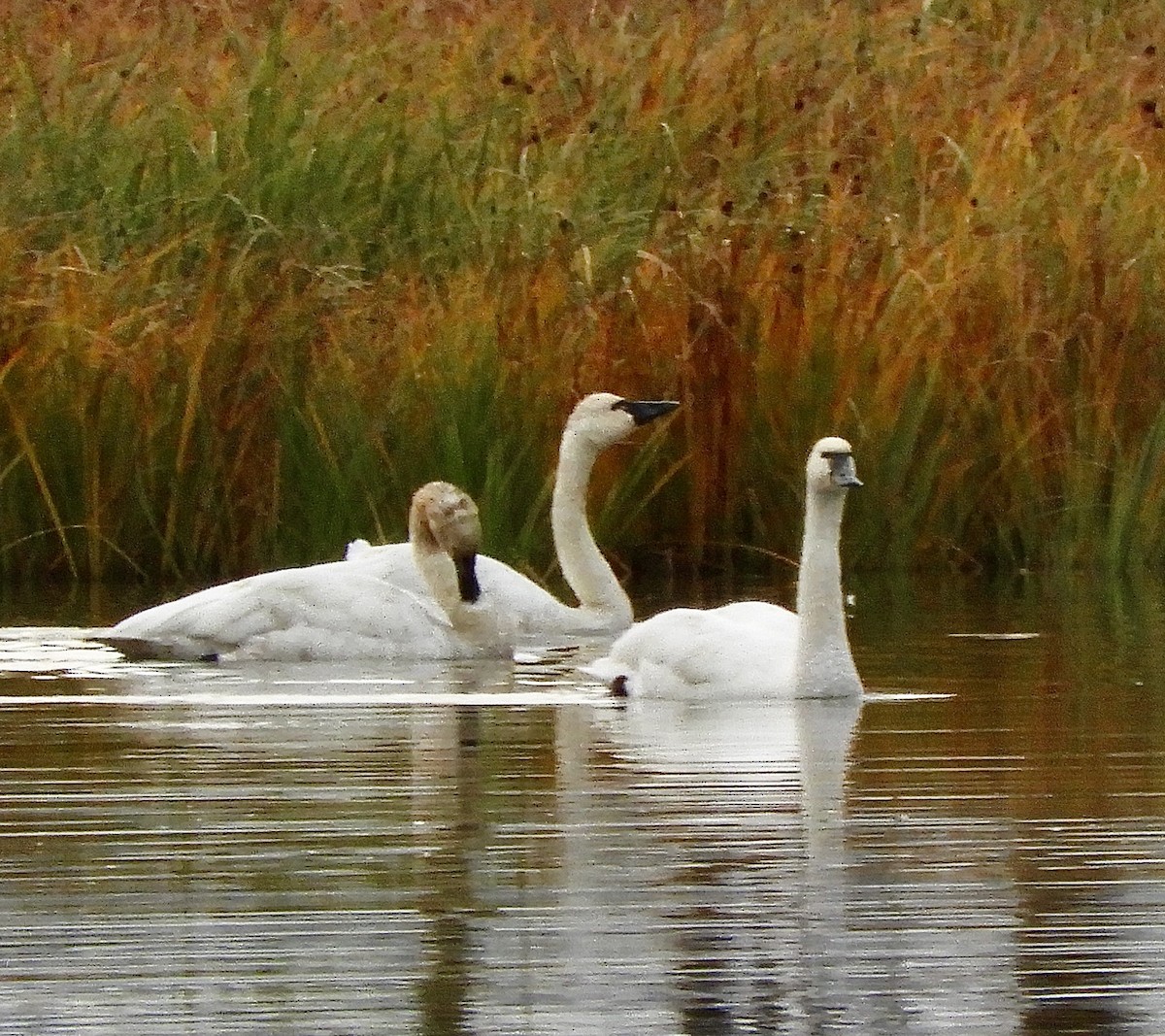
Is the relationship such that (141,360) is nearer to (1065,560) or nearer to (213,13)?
(1065,560)

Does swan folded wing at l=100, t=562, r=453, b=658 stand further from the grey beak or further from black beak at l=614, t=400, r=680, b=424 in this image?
the grey beak

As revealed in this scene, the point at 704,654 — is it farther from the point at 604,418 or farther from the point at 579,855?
the point at 579,855

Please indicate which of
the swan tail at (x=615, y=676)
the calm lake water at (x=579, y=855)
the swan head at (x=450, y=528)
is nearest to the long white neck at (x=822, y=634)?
the calm lake water at (x=579, y=855)

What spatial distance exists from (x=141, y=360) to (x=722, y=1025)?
317 inches

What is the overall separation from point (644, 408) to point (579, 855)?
5913 mm

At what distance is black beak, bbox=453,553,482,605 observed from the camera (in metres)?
11.1

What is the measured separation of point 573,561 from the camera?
12.1 meters

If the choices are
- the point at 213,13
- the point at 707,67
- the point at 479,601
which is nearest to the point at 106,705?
the point at 479,601

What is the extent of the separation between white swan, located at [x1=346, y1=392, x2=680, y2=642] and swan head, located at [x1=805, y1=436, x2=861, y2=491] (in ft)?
6.21

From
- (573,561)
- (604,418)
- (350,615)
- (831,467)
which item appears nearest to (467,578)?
(350,615)

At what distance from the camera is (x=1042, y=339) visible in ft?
44.0

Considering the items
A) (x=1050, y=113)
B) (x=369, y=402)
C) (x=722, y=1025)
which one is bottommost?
(x=722, y=1025)

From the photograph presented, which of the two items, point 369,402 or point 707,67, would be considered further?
point 707,67

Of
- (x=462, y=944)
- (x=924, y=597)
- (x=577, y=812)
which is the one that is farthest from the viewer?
(x=924, y=597)
